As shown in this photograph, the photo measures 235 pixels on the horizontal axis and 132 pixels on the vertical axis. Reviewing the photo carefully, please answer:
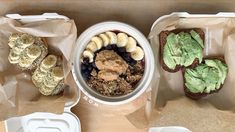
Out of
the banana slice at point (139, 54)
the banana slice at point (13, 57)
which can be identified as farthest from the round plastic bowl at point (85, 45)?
the banana slice at point (13, 57)

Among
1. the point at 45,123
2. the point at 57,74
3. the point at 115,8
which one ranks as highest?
the point at 115,8

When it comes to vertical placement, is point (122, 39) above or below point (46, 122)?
above

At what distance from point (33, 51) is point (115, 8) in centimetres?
20

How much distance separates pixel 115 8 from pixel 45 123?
0.29 meters

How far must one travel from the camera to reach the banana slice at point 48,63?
105 centimetres

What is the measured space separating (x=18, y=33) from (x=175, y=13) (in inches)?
12.9

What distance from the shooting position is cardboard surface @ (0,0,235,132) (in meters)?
1.08

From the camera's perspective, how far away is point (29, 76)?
42.6 inches

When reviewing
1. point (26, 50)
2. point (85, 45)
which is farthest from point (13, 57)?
point (85, 45)

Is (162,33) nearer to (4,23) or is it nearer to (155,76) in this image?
(155,76)

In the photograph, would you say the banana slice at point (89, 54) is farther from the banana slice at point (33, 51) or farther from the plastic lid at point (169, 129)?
the plastic lid at point (169, 129)

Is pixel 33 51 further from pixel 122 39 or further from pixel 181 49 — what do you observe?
pixel 181 49

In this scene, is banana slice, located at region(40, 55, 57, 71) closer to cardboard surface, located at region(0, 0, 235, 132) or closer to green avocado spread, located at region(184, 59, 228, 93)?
cardboard surface, located at region(0, 0, 235, 132)

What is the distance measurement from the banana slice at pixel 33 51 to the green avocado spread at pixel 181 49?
261mm
